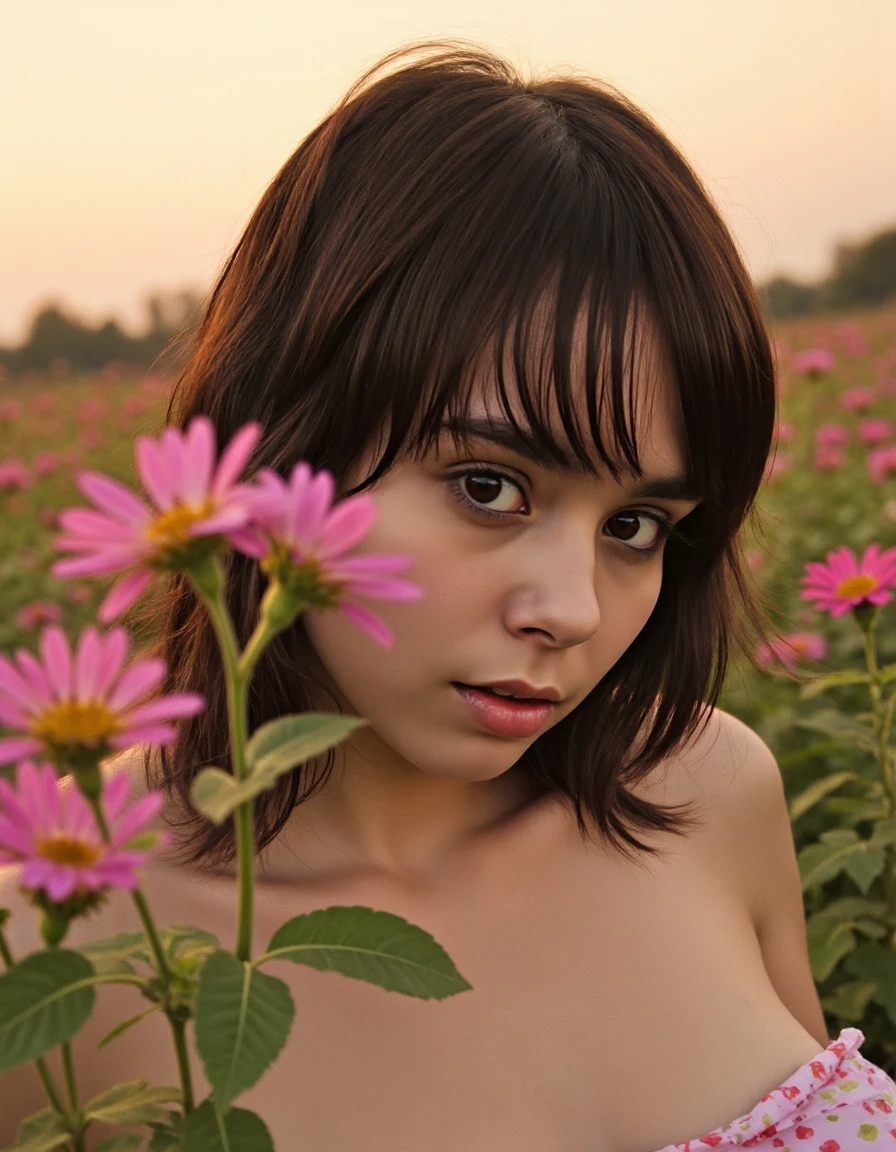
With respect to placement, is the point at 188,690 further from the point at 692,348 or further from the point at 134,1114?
the point at 134,1114

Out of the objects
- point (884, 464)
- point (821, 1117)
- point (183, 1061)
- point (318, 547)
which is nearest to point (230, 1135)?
point (183, 1061)

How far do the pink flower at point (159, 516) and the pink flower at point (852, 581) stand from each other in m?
1.42

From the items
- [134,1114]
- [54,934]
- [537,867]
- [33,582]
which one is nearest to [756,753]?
[537,867]

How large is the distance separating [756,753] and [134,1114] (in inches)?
50.4

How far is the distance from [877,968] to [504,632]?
41.4 inches

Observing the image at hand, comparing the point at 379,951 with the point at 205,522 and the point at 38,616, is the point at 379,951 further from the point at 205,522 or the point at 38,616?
the point at 38,616

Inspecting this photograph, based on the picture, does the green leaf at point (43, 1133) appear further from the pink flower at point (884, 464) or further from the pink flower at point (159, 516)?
the pink flower at point (884, 464)

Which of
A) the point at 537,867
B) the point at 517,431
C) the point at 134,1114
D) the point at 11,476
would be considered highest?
the point at 11,476

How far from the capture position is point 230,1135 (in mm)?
617

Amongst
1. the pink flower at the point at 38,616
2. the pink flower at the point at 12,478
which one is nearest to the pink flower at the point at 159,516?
the pink flower at the point at 38,616

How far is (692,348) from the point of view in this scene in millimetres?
1266

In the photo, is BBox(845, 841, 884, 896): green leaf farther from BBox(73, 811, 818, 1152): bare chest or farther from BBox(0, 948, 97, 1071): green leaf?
BBox(0, 948, 97, 1071): green leaf

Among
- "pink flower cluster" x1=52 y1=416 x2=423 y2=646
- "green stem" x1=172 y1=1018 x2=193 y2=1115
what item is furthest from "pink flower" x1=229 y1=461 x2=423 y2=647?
"green stem" x1=172 y1=1018 x2=193 y2=1115

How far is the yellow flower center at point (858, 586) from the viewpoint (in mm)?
1858
